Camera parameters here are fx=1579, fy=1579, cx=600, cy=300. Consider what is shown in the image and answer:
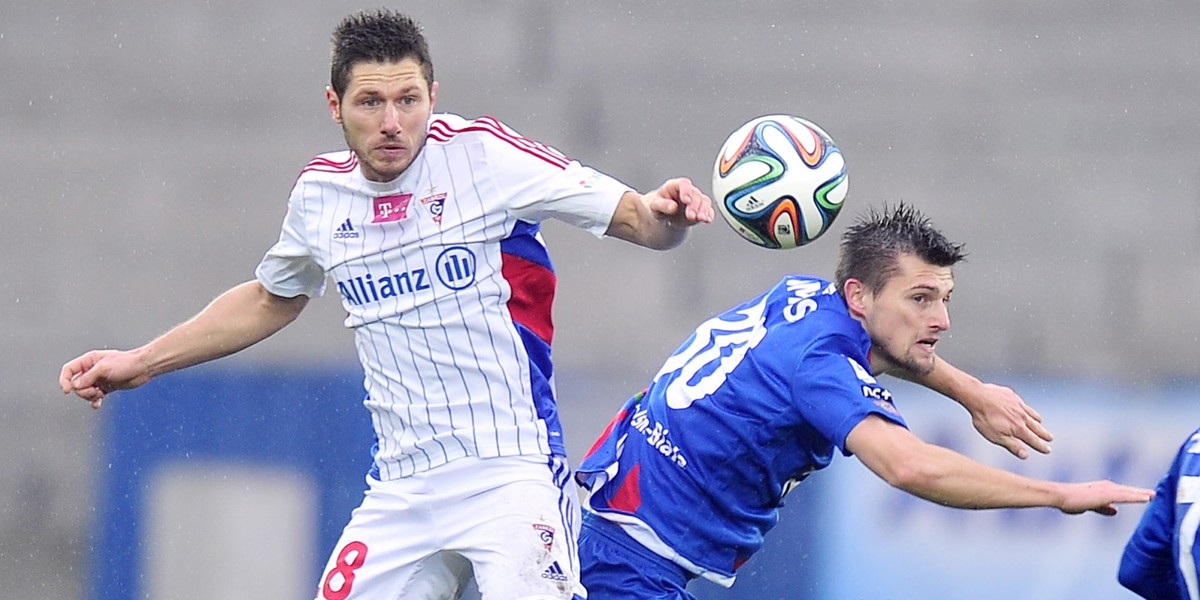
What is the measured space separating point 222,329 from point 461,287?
839 mm

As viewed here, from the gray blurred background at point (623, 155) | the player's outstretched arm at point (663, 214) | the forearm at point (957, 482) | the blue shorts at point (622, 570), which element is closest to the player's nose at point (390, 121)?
the player's outstretched arm at point (663, 214)

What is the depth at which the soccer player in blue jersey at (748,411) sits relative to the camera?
3.75 m

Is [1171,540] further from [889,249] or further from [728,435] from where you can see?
[728,435]

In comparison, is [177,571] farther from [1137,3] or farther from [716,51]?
[1137,3]

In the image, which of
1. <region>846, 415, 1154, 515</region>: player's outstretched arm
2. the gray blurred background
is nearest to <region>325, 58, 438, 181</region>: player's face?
<region>846, 415, 1154, 515</region>: player's outstretched arm

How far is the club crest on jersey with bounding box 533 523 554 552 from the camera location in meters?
3.77

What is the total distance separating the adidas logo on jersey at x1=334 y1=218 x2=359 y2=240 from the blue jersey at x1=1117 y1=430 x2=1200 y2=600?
80.1 inches

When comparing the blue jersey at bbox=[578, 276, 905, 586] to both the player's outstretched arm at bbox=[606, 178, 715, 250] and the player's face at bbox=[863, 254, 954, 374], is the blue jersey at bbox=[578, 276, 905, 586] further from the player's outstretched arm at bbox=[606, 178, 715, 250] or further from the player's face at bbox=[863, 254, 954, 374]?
the player's outstretched arm at bbox=[606, 178, 715, 250]

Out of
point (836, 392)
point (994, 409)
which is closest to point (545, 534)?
point (836, 392)

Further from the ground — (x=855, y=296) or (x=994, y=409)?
(x=855, y=296)

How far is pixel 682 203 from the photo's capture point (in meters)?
3.61

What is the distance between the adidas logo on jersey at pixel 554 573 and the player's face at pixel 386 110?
106 cm

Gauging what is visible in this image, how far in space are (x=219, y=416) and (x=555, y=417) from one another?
3096 millimetres

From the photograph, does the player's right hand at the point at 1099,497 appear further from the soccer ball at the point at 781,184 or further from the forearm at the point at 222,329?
the forearm at the point at 222,329
